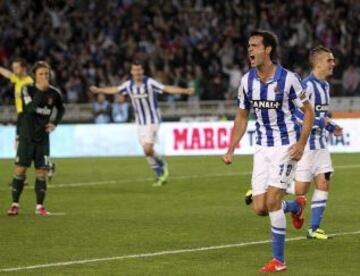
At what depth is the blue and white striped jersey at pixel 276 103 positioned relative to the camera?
1059 cm

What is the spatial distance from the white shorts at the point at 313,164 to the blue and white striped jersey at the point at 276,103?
88.0 inches

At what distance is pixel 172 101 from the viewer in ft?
111

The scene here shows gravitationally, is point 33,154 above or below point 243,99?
below

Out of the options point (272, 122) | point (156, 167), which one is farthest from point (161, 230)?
point (156, 167)

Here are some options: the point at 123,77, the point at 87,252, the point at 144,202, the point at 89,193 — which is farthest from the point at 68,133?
the point at 87,252

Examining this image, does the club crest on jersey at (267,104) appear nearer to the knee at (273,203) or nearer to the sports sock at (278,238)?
the knee at (273,203)

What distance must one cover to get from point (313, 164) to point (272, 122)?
246 cm

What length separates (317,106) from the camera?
1293cm

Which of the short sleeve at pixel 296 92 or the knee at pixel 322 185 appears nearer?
the short sleeve at pixel 296 92

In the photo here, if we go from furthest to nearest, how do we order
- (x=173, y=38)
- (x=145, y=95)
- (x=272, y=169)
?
(x=173, y=38) < (x=145, y=95) < (x=272, y=169)

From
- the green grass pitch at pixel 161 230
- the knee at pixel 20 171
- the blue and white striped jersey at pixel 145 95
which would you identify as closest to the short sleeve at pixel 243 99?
the green grass pitch at pixel 161 230

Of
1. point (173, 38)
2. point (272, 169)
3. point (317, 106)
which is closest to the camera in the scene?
point (272, 169)

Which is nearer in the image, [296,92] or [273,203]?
[273,203]

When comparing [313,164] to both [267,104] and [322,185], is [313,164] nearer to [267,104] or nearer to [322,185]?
[322,185]
